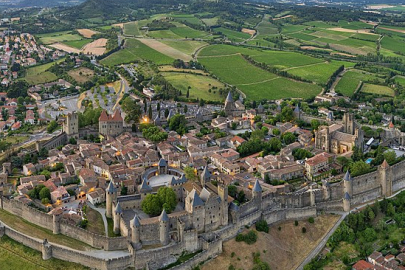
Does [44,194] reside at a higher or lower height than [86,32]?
lower

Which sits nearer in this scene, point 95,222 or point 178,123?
point 95,222

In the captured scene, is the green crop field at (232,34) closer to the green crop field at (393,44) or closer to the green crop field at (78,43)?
the green crop field at (393,44)

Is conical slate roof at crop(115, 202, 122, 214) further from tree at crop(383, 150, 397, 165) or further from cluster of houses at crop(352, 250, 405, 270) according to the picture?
tree at crop(383, 150, 397, 165)

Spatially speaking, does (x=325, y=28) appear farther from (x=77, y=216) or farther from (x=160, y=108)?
(x=77, y=216)

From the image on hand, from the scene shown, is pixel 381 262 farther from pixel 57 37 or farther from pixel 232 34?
pixel 57 37

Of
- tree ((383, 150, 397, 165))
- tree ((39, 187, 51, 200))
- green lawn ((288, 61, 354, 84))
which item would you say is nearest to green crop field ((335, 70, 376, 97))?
green lawn ((288, 61, 354, 84))

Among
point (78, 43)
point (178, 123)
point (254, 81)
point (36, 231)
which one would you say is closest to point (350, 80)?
point (254, 81)
